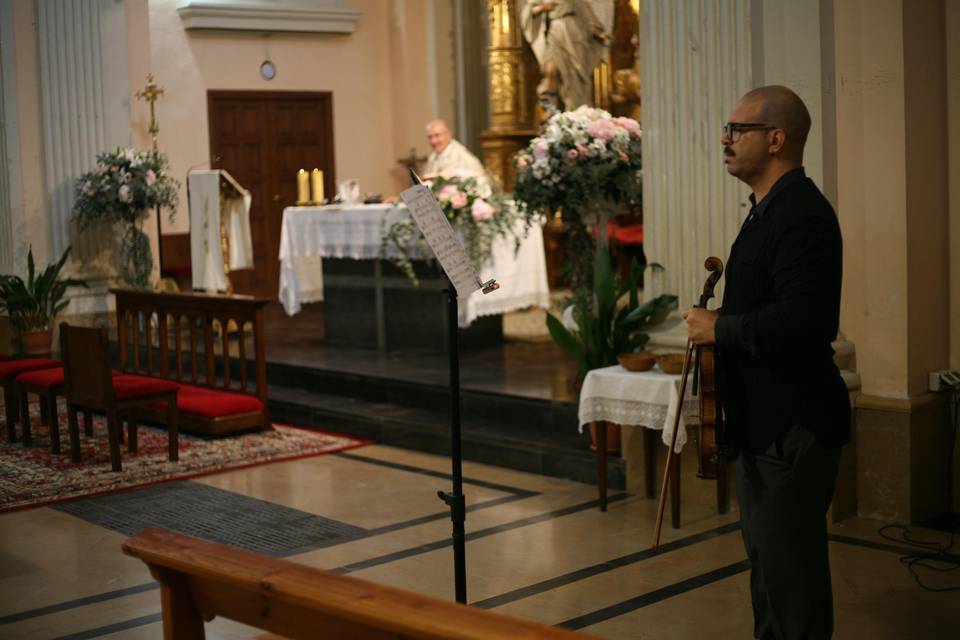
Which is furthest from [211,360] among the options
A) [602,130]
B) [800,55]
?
[800,55]

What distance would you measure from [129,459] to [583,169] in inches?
122

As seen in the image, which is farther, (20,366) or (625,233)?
(625,233)

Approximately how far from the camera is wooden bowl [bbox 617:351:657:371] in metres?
5.80

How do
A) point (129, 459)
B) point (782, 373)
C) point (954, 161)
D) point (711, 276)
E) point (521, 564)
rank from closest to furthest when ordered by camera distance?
point (782, 373) → point (711, 276) → point (521, 564) → point (954, 161) → point (129, 459)

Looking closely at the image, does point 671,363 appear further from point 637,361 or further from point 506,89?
point 506,89

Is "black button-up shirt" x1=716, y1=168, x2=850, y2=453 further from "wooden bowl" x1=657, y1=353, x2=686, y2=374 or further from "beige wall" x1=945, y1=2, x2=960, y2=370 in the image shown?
"beige wall" x1=945, y1=2, x2=960, y2=370

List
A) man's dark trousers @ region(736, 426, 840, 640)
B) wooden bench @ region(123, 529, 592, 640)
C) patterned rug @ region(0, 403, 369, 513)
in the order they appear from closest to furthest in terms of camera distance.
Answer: wooden bench @ region(123, 529, 592, 640), man's dark trousers @ region(736, 426, 840, 640), patterned rug @ region(0, 403, 369, 513)

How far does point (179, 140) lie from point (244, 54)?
1.23 m

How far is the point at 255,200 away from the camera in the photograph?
45.2 feet

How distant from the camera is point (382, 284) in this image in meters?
9.65

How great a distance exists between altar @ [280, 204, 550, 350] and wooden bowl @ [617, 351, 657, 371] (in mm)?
3013

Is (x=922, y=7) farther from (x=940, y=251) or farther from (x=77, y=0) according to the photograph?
(x=77, y=0)

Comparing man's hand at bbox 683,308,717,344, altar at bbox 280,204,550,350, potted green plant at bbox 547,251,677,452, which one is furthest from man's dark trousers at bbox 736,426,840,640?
altar at bbox 280,204,550,350

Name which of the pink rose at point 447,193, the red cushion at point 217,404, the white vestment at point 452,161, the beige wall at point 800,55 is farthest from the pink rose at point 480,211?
the beige wall at point 800,55
